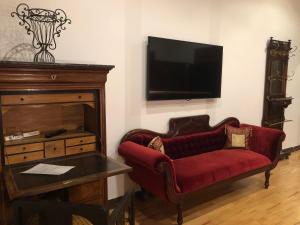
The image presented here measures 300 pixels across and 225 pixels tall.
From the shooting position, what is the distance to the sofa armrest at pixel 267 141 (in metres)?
3.42

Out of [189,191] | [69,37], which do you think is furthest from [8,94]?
[189,191]

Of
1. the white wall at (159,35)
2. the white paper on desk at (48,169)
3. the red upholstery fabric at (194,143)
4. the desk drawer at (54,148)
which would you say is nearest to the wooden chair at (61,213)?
the white paper on desk at (48,169)

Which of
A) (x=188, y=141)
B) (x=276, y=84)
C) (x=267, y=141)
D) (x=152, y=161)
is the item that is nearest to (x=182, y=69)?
(x=188, y=141)

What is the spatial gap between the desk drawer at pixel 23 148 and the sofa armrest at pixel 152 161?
84 centimetres

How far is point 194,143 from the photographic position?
3387mm

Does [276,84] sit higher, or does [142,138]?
[276,84]

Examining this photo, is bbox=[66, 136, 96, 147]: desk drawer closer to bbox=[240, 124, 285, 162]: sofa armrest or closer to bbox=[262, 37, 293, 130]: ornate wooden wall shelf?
bbox=[240, 124, 285, 162]: sofa armrest

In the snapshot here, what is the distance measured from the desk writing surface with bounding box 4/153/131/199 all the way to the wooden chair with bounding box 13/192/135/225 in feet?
0.39

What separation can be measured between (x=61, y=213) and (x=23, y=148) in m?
0.84

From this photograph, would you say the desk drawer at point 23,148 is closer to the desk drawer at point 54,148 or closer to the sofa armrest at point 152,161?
the desk drawer at point 54,148

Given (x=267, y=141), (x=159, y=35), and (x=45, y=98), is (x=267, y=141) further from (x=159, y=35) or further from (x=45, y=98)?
(x=45, y=98)

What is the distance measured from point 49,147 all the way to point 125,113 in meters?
0.96

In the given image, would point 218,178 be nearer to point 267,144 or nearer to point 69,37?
point 267,144

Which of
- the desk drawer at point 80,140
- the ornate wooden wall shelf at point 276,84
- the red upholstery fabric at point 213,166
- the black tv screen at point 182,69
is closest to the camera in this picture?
the desk drawer at point 80,140
